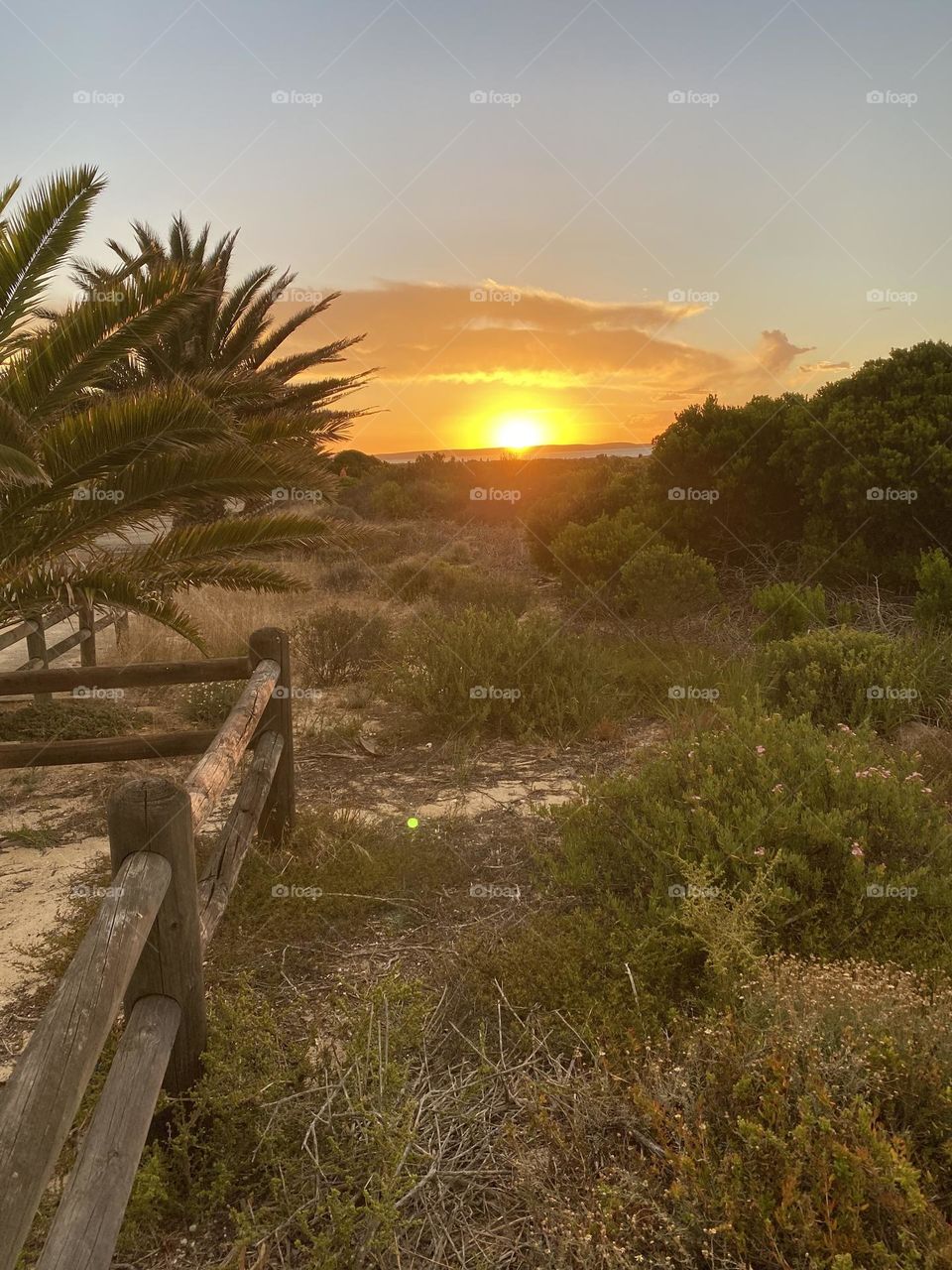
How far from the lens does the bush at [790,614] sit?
826 cm

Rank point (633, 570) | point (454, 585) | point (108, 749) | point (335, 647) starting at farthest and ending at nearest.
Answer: point (454, 585), point (633, 570), point (335, 647), point (108, 749)

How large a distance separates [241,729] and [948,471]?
8.38 m

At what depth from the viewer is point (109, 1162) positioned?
1.73 meters

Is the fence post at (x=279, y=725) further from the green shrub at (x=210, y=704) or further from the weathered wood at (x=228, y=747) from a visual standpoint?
the green shrub at (x=210, y=704)

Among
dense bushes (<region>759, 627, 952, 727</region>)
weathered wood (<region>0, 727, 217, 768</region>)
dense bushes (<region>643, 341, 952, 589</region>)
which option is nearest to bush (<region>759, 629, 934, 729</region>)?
dense bushes (<region>759, 627, 952, 727</region>)

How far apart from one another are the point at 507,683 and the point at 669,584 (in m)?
3.27

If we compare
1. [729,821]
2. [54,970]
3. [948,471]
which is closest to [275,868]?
[54,970]

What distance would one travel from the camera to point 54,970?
3568 millimetres

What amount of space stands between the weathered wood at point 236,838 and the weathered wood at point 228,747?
0.26 metres

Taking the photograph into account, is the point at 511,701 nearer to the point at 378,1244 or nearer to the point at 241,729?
the point at 241,729

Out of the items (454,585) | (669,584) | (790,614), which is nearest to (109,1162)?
(790,614)

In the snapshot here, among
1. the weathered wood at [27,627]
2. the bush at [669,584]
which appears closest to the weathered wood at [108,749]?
the weathered wood at [27,627]

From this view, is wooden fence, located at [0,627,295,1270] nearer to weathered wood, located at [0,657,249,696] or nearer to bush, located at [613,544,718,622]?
weathered wood, located at [0,657,249,696]

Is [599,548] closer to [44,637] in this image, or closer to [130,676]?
[44,637]
